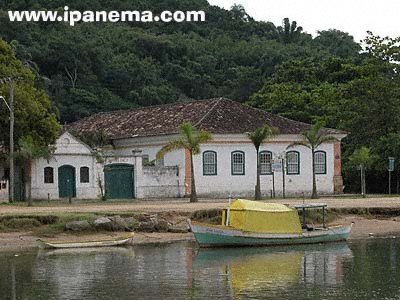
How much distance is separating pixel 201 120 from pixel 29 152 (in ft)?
42.8

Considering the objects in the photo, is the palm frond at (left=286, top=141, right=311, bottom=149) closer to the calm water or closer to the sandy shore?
the sandy shore

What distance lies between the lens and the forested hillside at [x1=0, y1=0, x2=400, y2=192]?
70.1m

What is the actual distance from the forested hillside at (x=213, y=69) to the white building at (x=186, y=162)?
530 cm

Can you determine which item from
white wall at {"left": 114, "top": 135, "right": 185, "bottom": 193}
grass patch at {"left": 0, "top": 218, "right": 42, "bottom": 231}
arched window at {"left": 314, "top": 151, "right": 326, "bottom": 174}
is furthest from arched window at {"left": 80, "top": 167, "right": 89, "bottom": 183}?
grass patch at {"left": 0, "top": 218, "right": 42, "bottom": 231}

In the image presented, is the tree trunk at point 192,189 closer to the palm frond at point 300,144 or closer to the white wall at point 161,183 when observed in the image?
the white wall at point 161,183

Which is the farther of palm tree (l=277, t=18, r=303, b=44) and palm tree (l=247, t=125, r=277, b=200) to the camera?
palm tree (l=277, t=18, r=303, b=44)

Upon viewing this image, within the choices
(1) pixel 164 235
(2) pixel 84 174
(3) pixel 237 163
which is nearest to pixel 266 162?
(3) pixel 237 163

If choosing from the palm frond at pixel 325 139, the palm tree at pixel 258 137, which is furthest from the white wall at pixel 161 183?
the palm frond at pixel 325 139

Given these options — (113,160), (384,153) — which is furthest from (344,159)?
(113,160)

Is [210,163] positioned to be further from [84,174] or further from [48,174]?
[48,174]

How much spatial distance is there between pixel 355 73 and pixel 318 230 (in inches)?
1720

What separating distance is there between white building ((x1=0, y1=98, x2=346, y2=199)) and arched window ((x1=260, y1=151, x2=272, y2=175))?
0.20ft

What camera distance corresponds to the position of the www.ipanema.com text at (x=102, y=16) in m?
98.1

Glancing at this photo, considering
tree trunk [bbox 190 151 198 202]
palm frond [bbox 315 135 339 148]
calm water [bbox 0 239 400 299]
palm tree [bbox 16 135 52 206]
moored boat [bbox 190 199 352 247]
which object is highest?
palm frond [bbox 315 135 339 148]
